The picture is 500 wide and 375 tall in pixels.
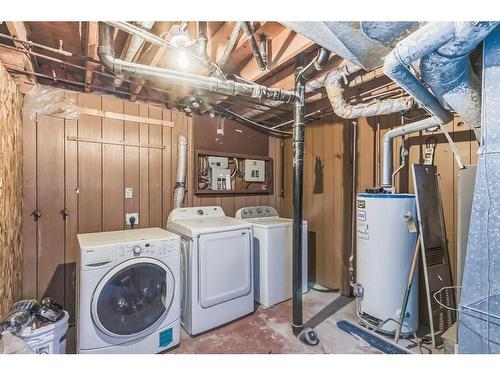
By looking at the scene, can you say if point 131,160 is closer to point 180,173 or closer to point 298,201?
point 180,173

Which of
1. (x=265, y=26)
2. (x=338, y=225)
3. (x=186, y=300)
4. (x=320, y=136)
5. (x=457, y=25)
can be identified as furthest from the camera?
(x=320, y=136)

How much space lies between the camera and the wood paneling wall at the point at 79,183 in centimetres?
226

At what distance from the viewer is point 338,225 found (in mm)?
3033

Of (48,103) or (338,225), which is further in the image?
(338,225)

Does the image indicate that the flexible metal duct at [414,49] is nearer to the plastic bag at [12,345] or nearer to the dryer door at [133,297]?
the dryer door at [133,297]

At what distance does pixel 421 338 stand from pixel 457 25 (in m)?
2.27

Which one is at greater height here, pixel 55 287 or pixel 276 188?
pixel 276 188

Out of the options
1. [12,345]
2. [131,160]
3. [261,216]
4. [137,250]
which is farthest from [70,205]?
[261,216]

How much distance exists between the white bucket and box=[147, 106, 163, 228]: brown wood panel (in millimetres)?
1208

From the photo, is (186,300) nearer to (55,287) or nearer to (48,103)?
(55,287)

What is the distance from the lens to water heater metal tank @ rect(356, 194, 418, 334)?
2139 mm

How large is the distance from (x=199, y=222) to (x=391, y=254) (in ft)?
5.75

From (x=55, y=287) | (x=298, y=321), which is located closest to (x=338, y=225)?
(x=298, y=321)

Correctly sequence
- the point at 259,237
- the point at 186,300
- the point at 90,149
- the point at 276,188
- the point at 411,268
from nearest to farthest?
1. the point at 411,268
2. the point at 186,300
3. the point at 90,149
4. the point at 259,237
5. the point at 276,188
